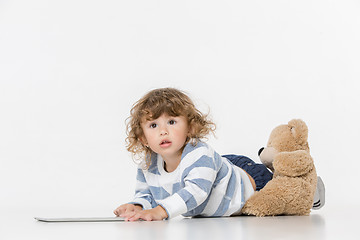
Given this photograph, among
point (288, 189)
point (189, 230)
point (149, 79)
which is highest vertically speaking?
point (149, 79)

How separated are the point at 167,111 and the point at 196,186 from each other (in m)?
0.25

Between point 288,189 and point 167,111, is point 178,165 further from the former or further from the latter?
point 288,189

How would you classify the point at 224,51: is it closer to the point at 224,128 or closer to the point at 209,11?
the point at 209,11

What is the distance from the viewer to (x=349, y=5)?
295 centimetres

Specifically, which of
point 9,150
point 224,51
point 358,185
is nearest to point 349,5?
point 224,51

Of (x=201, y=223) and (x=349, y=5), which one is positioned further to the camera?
(x=349, y=5)

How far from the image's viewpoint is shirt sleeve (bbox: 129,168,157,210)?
68.5 inches

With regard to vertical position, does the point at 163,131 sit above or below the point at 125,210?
above

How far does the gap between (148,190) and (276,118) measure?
110 centimetres

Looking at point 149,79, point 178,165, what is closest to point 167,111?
point 178,165

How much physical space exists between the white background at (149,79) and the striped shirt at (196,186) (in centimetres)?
81

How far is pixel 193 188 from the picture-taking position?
5.08ft

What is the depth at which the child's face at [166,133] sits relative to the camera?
163cm

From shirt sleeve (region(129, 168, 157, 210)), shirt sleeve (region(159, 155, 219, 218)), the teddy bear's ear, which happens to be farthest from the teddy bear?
shirt sleeve (region(129, 168, 157, 210))
